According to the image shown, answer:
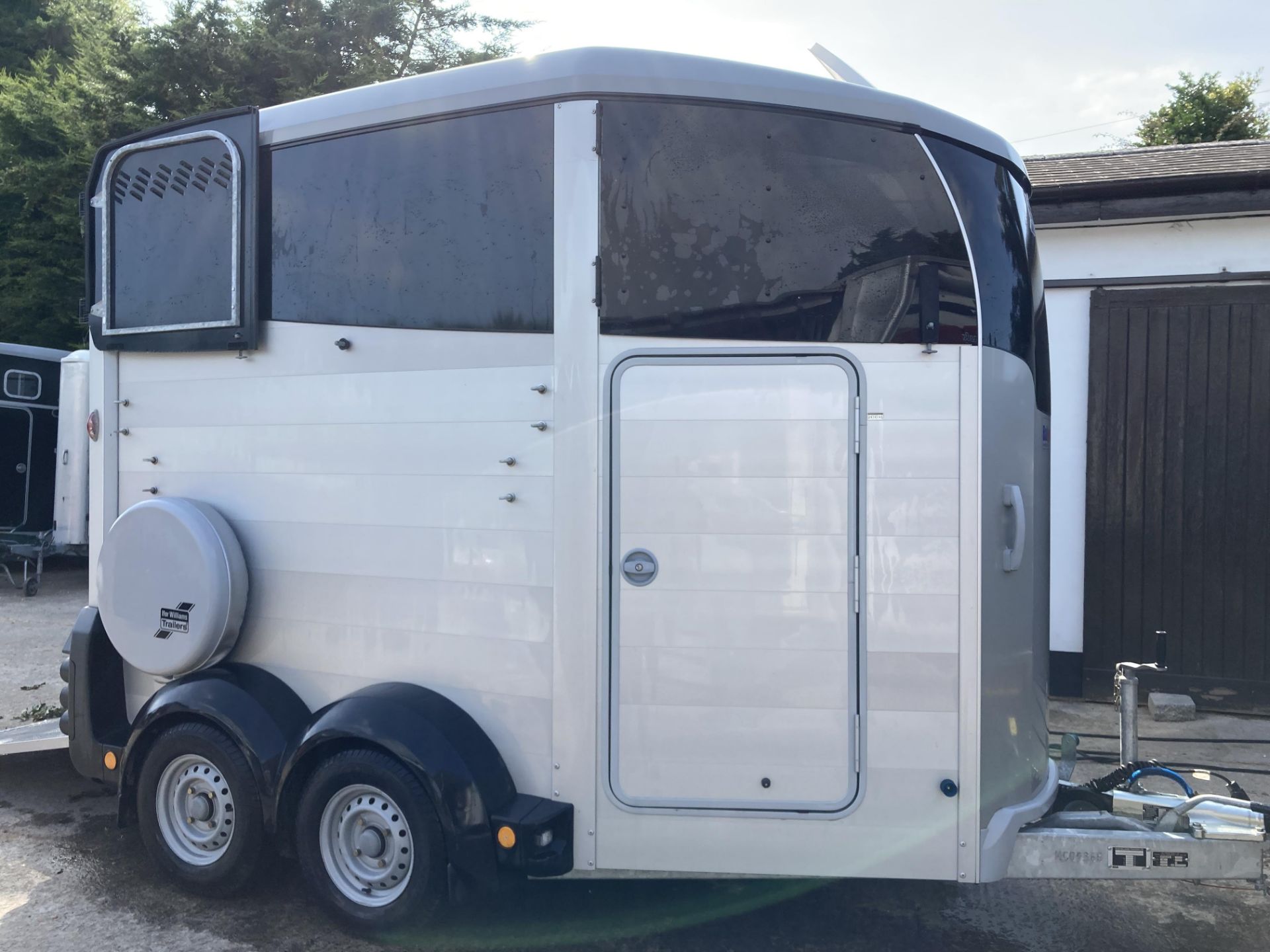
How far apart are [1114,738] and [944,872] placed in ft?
11.5

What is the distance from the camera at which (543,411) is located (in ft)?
11.4

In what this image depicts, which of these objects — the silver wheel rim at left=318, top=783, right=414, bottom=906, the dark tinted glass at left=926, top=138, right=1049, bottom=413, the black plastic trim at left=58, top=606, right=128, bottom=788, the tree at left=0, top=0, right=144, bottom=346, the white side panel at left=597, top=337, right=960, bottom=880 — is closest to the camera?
the white side panel at left=597, top=337, right=960, bottom=880

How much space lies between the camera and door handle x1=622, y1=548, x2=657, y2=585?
11.0ft

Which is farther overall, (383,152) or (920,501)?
(383,152)

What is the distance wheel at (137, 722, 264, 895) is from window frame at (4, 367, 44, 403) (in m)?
10.0

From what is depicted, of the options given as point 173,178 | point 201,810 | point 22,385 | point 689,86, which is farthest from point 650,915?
point 22,385

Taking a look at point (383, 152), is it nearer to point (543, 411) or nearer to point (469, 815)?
point (543, 411)

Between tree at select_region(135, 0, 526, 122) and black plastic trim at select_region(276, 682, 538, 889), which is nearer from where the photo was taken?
black plastic trim at select_region(276, 682, 538, 889)

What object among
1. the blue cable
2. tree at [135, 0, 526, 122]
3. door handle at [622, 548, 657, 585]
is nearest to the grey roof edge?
tree at [135, 0, 526, 122]

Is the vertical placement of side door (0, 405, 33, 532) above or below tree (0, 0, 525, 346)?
below

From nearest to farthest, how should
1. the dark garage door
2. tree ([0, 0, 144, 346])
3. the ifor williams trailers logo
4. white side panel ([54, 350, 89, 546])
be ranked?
the ifor williams trailers logo → the dark garage door → white side panel ([54, 350, 89, 546]) → tree ([0, 0, 144, 346])

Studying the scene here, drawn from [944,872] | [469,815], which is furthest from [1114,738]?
[469,815]

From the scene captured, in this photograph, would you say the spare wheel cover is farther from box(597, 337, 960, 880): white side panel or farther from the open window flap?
box(597, 337, 960, 880): white side panel

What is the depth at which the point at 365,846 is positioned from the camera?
11.9 ft
